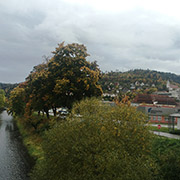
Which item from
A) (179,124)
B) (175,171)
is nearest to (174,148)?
(175,171)

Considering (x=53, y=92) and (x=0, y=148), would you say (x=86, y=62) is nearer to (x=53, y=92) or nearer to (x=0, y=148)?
(x=53, y=92)

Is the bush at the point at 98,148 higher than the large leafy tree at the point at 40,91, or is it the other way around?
the large leafy tree at the point at 40,91

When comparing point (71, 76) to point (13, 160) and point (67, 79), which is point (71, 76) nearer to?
point (67, 79)

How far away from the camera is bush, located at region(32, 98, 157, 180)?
44.1ft

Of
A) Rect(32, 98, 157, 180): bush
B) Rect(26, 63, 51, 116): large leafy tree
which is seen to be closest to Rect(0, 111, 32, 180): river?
Rect(26, 63, 51, 116): large leafy tree

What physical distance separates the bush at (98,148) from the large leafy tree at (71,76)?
15121 mm

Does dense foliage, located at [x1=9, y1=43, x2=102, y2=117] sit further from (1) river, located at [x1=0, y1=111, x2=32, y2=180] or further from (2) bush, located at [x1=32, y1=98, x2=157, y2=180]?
(2) bush, located at [x1=32, y1=98, x2=157, y2=180]

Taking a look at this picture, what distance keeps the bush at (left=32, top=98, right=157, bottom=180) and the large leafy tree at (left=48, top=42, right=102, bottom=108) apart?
15.1 m

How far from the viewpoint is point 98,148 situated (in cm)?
1502

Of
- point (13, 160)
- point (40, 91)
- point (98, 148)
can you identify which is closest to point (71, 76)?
point (40, 91)

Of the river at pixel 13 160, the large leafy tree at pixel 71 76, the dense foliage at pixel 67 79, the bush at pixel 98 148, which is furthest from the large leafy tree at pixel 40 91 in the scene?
the bush at pixel 98 148

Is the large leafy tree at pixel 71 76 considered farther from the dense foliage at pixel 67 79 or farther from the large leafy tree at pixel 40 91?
the large leafy tree at pixel 40 91

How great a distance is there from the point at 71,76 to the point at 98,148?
2118 centimetres

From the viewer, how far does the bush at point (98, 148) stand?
1345 cm
